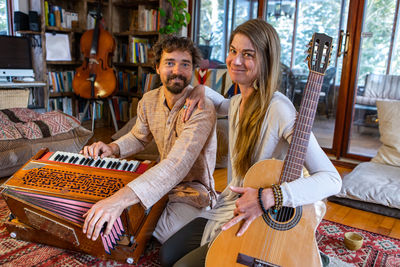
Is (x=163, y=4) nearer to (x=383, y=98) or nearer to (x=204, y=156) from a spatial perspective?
(x=383, y=98)

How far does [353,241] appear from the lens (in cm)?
196

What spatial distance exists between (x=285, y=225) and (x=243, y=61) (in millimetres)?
583

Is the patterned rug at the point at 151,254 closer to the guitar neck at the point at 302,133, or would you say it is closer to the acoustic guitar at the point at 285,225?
the acoustic guitar at the point at 285,225

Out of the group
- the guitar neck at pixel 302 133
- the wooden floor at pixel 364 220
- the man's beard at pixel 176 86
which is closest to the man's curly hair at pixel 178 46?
the man's beard at pixel 176 86

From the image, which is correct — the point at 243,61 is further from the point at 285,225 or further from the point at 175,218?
the point at 175,218

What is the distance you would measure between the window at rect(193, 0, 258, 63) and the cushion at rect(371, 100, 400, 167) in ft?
7.12

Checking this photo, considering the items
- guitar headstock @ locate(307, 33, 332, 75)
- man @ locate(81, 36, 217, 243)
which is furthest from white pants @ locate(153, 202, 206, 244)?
guitar headstock @ locate(307, 33, 332, 75)

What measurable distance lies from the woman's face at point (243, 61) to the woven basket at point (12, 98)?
323 centimetres

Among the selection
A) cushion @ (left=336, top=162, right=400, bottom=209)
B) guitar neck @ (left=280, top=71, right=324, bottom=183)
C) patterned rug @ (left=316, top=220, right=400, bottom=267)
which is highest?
guitar neck @ (left=280, top=71, right=324, bottom=183)

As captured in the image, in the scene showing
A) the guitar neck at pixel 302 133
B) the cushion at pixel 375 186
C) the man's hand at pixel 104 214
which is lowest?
the cushion at pixel 375 186

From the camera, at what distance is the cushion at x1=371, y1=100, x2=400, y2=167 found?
299cm

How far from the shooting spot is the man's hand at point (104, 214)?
1162mm

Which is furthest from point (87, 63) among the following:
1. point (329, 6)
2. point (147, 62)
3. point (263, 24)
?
point (263, 24)

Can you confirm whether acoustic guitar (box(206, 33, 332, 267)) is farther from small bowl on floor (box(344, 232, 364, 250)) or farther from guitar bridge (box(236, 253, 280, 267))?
small bowl on floor (box(344, 232, 364, 250))
